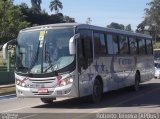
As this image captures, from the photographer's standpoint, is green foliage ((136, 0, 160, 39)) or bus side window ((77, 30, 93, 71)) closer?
bus side window ((77, 30, 93, 71))

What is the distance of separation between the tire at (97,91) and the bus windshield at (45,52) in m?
2.15

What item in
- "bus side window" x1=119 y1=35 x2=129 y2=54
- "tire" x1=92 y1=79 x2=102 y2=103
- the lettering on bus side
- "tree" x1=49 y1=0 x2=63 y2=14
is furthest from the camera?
"tree" x1=49 y1=0 x2=63 y2=14

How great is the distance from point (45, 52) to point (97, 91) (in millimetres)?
2856

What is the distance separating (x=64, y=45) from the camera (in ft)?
51.0

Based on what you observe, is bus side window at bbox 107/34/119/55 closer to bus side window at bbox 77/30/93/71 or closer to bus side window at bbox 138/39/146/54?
bus side window at bbox 77/30/93/71

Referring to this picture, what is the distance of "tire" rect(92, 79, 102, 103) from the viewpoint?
16984mm

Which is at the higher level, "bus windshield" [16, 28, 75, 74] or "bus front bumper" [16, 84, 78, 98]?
"bus windshield" [16, 28, 75, 74]

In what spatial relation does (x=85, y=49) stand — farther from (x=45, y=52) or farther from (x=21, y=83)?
(x=21, y=83)

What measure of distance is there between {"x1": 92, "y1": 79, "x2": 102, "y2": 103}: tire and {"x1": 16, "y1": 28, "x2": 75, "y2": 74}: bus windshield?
2.15 metres

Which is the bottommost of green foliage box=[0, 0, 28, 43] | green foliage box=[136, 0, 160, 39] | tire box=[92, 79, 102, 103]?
tire box=[92, 79, 102, 103]

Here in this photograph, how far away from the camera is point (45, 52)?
15648 mm

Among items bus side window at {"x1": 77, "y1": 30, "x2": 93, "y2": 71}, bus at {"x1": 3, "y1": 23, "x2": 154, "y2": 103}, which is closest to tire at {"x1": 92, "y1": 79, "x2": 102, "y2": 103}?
bus at {"x1": 3, "y1": 23, "x2": 154, "y2": 103}

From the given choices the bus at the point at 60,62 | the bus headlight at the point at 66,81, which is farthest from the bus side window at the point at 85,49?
the bus headlight at the point at 66,81

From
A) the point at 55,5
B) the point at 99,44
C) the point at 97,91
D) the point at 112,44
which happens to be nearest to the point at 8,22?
the point at 112,44
